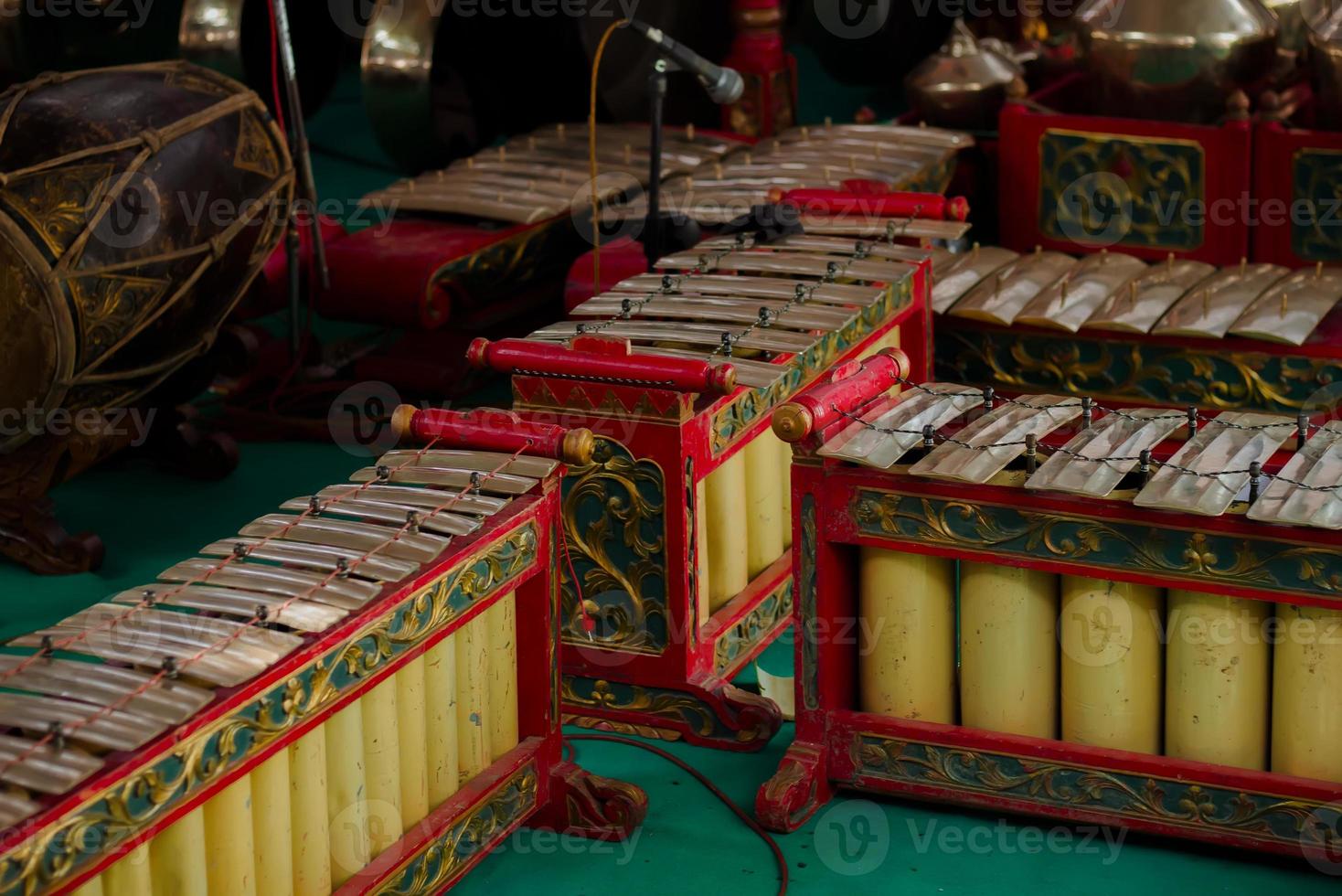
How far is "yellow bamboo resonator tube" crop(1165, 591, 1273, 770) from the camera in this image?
105 inches

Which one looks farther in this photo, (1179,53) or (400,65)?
(400,65)

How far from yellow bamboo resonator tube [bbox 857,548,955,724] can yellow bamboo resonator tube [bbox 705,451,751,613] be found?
46 centimetres

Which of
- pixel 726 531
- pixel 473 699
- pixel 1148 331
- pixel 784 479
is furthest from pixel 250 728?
pixel 1148 331

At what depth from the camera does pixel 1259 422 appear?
292 centimetres

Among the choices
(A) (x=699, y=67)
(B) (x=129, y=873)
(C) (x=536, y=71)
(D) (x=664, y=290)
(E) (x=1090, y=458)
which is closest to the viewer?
(B) (x=129, y=873)

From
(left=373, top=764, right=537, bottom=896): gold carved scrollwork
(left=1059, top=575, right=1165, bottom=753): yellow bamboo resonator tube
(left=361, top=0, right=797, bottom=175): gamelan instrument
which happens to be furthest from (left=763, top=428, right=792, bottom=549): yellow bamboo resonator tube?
(left=361, top=0, right=797, bottom=175): gamelan instrument

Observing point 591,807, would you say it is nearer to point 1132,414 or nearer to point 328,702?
point 328,702

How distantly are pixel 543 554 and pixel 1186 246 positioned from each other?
2.45 meters

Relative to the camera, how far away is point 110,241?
377 cm

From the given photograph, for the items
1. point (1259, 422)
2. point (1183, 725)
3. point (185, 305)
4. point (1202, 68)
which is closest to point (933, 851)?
point (1183, 725)

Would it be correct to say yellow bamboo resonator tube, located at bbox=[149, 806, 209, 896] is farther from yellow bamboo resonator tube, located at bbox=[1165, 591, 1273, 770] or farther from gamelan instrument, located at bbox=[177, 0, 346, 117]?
gamelan instrument, located at bbox=[177, 0, 346, 117]

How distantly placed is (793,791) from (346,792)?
0.77m

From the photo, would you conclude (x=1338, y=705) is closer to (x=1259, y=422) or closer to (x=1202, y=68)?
(x=1259, y=422)

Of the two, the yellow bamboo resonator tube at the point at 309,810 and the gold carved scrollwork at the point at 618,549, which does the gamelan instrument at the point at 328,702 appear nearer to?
the yellow bamboo resonator tube at the point at 309,810
